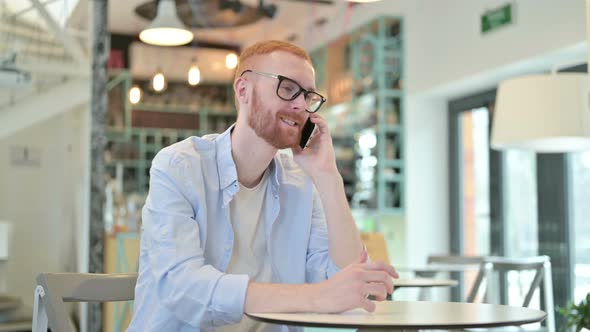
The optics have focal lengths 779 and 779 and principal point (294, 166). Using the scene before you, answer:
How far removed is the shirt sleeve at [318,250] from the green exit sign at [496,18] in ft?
14.5

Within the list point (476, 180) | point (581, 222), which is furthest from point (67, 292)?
point (476, 180)

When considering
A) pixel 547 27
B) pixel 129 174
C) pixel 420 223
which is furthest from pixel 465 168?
pixel 129 174

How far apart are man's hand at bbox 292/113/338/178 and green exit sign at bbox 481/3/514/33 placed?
4.41 metres

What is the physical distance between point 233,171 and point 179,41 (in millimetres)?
3855

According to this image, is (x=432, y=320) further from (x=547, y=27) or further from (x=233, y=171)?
(x=547, y=27)

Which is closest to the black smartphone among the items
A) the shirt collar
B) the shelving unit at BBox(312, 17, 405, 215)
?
the shirt collar

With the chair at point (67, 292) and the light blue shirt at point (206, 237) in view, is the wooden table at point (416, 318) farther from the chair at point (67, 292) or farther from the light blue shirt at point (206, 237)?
the chair at point (67, 292)

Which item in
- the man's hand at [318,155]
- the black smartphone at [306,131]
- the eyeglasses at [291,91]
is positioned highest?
the eyeglasses at [291,91]

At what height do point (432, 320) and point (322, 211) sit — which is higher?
point (322, 211)

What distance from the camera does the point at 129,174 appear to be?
400 inches

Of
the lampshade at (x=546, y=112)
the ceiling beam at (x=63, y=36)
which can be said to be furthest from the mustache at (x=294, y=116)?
the ceiling beam at (x=63, y=36)

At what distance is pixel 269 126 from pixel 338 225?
0.31m

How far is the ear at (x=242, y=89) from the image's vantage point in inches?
76.5

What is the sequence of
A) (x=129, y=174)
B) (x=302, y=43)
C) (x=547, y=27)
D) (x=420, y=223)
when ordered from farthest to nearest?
(x=129, y=174) → (x=302, y=43) → (x=420, y=223) → (x=547, y=27)
